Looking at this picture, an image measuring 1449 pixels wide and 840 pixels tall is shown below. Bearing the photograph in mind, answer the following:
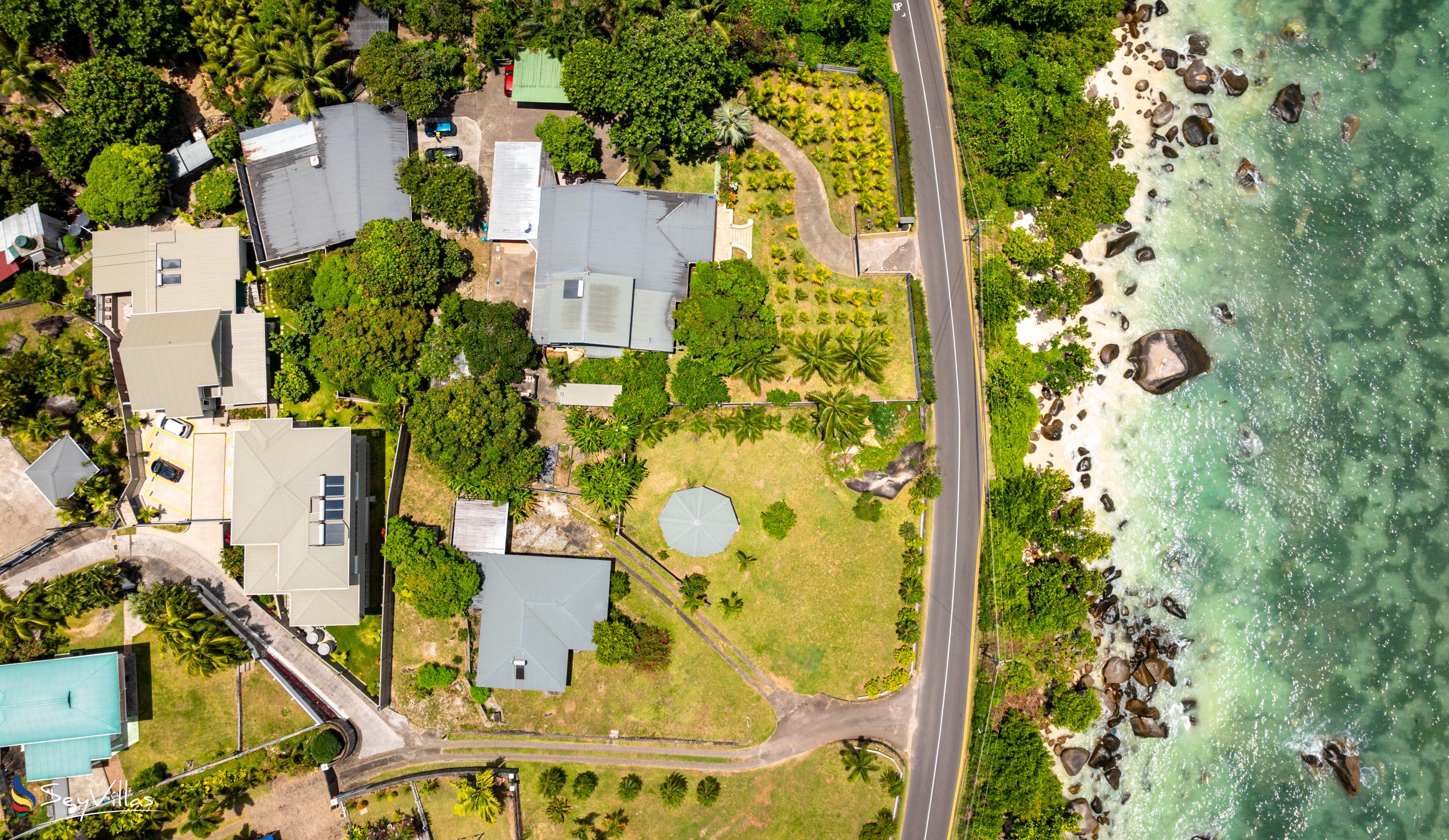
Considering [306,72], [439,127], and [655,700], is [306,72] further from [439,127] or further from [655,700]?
[655,700]

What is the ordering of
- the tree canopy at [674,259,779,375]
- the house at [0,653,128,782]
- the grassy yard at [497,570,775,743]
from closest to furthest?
the house at [0,653,128,782], the tree canopy at [674,259,779,375], the grassy yard at [497,570,775,743]

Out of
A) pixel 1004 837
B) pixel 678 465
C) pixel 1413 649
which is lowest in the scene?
pixel 1004 837

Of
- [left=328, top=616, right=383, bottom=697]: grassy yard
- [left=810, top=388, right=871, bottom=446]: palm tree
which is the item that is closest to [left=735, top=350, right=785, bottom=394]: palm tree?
[left=810, top=388, right=871, bottom=446]: palm tree

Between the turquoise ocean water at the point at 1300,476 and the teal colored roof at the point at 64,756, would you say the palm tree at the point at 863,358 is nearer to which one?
the turquoise ocean water at the point at 1300,476

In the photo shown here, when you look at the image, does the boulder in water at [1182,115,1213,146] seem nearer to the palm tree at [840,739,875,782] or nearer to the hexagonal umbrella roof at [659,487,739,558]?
the hexagonal umbrella roof at [659,487,739,558]

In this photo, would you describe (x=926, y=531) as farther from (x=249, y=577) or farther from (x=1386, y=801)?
(x=249, y=577)

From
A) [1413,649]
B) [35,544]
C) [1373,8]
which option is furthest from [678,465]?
[1373,8]

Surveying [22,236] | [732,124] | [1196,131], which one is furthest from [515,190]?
[1196,131]
